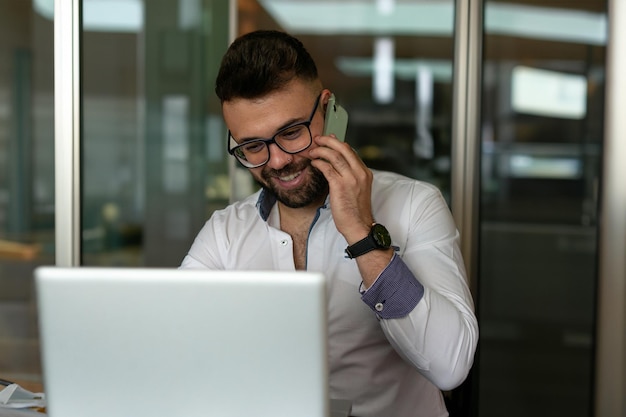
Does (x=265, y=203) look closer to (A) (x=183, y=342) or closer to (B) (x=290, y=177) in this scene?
(B) (x=290, y=177)

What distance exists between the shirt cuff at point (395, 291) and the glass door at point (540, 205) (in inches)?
119

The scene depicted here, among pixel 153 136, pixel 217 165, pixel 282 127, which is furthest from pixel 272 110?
pixel 153 136

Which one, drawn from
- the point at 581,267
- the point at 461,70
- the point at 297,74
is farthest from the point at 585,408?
the point at 297,74

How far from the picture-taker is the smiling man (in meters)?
1.72

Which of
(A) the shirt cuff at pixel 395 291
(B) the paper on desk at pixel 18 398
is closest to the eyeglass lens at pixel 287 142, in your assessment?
(A) the shirt cuff at pixel 395 291

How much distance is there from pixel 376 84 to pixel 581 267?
320cm

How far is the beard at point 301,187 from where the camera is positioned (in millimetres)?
1938

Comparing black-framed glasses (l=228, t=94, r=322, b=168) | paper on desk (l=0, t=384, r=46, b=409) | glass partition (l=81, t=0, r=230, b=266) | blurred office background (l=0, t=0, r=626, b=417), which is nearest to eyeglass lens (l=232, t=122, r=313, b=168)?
black-framed glasses (l=228, t=94, r=322, b=168)

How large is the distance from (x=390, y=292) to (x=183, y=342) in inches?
26.3

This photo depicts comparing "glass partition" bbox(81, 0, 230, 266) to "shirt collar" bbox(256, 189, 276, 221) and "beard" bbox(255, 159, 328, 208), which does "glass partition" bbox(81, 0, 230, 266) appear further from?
"beard" bbox(255, 159, 328, 208)

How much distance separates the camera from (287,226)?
7.00 feet

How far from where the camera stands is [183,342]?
3.47 feet

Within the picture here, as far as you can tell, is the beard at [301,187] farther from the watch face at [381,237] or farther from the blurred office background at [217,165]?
the blurred office background at [217,165]

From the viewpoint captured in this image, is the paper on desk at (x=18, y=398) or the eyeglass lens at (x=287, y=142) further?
the eyeglass lens at (x=287, y=142)
